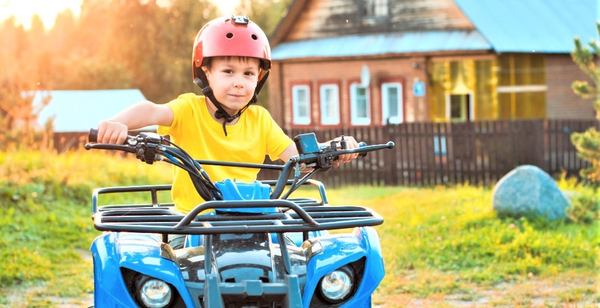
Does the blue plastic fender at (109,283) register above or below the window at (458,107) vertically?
below

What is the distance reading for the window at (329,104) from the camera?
2942 cm

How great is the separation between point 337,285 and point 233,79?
112 cm

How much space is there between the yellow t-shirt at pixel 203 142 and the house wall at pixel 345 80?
2196 cm

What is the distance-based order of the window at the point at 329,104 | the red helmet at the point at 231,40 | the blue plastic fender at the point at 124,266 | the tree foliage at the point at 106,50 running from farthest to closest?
1. the window at the point at 329,104
2. the tree foliage at the point at 106,50
3. the red helmet at the point at 231,40
4. the blue plastic fender at the point at 124,266

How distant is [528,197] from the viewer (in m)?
11.8

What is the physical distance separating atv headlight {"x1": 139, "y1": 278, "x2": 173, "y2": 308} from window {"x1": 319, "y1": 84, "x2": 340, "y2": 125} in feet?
82.2

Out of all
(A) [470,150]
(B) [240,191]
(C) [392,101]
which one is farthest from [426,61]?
(B) [240,191]

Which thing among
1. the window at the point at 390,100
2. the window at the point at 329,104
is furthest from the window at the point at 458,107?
the window at the point at 329,104

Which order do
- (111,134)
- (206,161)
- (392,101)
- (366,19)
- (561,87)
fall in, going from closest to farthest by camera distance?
(111,134) < (206,161) < (561,87) < (392,101) < (366,19)

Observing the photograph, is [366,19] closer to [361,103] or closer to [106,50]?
[361,103]

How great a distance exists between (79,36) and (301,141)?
75.8ft

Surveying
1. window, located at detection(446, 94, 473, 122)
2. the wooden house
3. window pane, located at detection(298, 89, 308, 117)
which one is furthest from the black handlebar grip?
window pane, located at detection(298, 89, 308, 117)

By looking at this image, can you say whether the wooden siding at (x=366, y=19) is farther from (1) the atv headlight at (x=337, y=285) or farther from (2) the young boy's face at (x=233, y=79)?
(1) the atv headlight at (x=337, y=285)

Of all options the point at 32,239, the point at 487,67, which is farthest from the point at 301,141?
the point at 487,67
